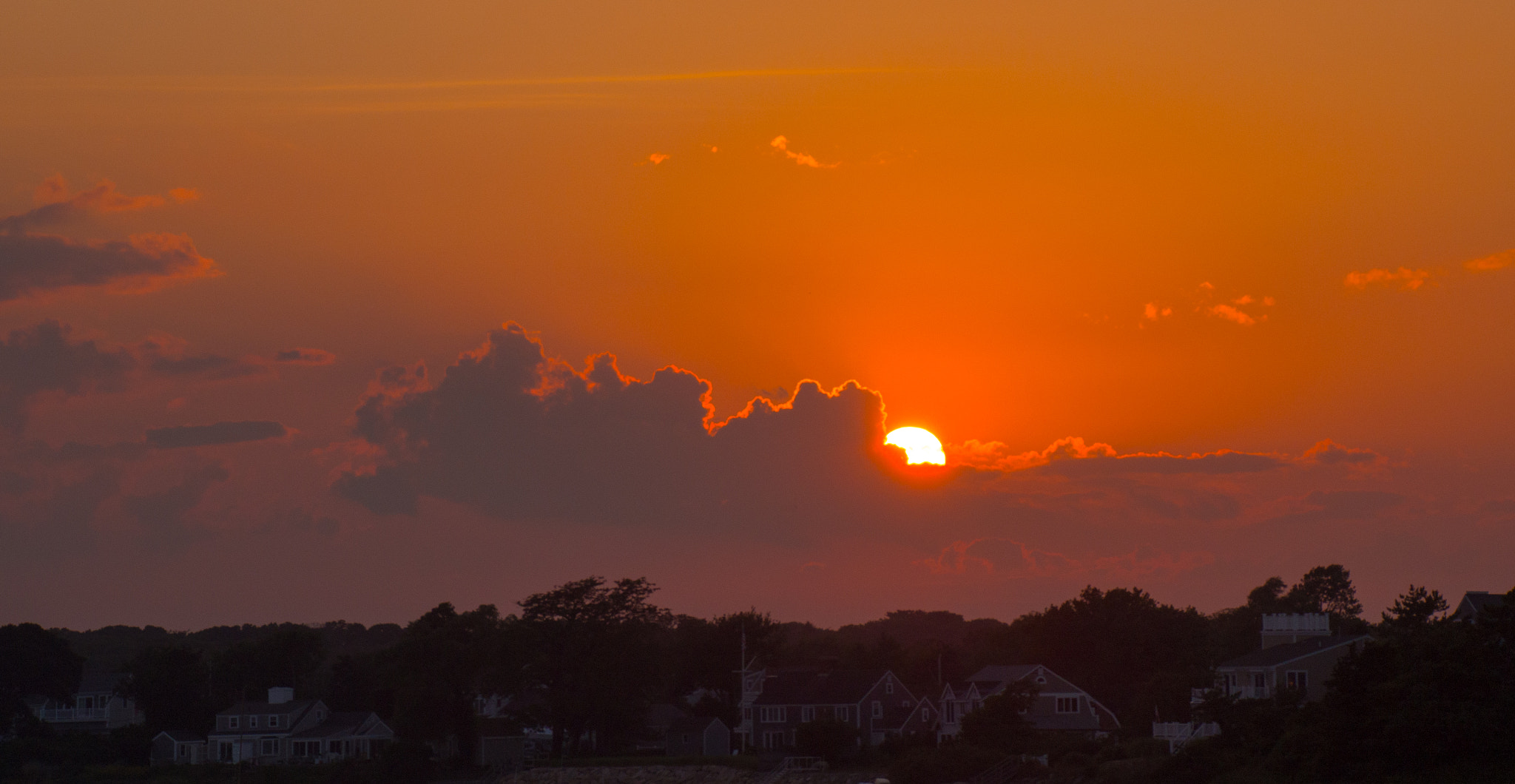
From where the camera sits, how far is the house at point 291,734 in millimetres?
117625

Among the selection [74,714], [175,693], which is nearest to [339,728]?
[175,693]

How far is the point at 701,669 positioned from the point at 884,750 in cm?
3055

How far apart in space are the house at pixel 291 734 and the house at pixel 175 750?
3.47 ft

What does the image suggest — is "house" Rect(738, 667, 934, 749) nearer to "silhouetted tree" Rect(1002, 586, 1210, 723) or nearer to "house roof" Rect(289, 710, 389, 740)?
"silhouetted tree" Rect(1002, 586, 1210, 723)

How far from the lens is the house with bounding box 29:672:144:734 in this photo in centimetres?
14488

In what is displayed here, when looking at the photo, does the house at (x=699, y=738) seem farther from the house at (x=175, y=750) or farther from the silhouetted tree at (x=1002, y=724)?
the house at (x=175, y=750)

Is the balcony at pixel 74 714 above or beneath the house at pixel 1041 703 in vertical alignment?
beneath

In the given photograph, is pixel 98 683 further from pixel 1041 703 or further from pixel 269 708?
pixel 1041 703

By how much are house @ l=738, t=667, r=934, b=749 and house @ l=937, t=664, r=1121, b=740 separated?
2.45 meters

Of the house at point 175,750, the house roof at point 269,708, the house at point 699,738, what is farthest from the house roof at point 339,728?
the house at point 699,738

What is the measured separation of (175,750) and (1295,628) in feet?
Answer: 284

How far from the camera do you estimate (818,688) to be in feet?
354

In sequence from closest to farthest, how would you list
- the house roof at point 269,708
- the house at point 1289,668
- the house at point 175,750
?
the house at point 1289,668
the house at point 175,750
the house roof at point 269,708

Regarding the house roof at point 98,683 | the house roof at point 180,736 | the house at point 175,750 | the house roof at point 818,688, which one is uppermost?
the house roof at point 818,688
